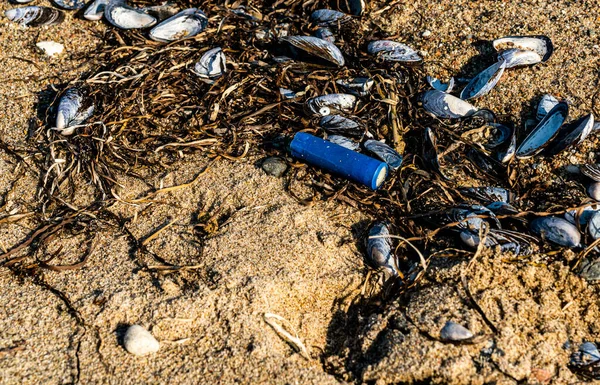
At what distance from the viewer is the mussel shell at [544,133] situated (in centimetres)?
276

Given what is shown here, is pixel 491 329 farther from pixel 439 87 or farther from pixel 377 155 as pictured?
pixel 439 87

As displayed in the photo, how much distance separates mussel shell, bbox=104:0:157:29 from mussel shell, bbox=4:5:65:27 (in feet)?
1.11

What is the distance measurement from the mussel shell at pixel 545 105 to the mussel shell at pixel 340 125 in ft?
2.95

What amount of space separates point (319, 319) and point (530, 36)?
202 cm

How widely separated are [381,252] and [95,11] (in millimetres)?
2395

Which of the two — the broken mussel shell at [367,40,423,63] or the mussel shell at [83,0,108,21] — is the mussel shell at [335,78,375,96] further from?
the mussel shell at [83,0,108,21]

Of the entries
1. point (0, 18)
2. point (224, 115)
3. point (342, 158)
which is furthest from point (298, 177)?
point (0, 18)

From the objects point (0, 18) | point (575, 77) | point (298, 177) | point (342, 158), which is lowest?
point (0, 18)

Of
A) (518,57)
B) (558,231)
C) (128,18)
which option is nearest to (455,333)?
(558,231)

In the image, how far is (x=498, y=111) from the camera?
9.91 ft

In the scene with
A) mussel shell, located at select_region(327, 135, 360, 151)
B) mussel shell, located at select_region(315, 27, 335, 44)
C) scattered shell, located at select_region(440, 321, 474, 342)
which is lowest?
mussel shell, located at select_region(327, 135, 360, 151)

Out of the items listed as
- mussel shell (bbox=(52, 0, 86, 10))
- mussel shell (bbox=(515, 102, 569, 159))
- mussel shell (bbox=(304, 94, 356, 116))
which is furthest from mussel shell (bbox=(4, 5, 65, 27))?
mussel shell (bbox=(515, 102, 569, 159))

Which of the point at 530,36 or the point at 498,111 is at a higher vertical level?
the point at 530,36

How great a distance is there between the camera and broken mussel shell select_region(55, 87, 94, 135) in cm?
296
